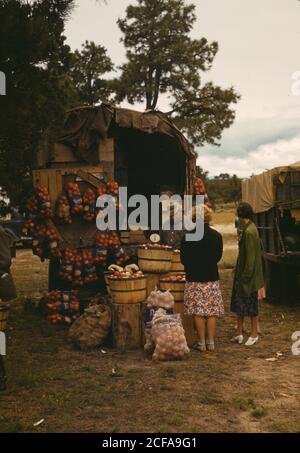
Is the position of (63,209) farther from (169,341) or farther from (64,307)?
(169,341)

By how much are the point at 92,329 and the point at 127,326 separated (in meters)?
0.53

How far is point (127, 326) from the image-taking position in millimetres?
7906

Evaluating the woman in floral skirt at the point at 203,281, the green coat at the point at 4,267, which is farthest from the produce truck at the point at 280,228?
the green coat at the point at 4,267

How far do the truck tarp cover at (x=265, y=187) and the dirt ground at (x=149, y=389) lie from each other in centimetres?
324

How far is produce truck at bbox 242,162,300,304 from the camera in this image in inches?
406

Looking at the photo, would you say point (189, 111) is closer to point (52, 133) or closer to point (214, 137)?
point (214, 137)

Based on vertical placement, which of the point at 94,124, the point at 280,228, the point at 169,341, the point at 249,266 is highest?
the point at 94,124

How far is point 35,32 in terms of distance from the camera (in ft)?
21.6

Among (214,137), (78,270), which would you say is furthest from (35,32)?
(214,137)

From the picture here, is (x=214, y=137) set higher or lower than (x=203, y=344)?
higher

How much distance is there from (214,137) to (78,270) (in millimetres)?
19901

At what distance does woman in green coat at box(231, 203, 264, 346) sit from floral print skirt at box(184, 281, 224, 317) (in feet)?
1.57

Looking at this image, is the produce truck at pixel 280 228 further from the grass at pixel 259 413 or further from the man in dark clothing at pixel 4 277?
the man in dark clothing at pixel 4 277

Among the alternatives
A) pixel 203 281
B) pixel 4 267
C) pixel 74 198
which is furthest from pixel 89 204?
pixel 4 267
